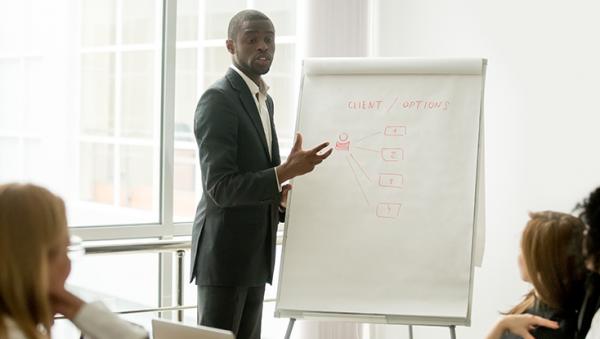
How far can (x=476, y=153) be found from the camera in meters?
3.12

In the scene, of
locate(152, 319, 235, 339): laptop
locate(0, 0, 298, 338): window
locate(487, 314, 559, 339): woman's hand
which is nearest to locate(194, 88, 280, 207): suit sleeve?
locate(152, 319, 235, 339): laptop

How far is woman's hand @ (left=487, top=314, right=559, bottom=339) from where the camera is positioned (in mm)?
2363

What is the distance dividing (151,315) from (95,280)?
15.1 inches

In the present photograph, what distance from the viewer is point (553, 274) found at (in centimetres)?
236

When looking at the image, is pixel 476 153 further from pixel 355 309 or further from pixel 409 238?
pixel 355 309

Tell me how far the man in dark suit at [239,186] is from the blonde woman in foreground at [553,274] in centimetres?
86

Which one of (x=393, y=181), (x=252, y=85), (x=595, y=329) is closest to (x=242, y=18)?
(x=252, y=85)

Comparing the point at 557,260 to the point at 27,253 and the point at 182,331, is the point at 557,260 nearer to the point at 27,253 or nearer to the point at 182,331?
the point at 182,331

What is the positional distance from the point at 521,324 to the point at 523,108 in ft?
5.05

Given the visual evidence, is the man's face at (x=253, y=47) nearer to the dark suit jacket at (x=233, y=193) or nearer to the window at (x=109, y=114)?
the dark suit jacket at (x=233, y=193)

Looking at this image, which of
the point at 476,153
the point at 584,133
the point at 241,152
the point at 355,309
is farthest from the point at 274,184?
the point at 584,133

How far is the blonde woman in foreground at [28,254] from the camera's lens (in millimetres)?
1527

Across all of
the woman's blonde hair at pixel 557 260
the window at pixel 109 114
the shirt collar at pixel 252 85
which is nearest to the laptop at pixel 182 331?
the woman's blonde hair at pixel 557 260

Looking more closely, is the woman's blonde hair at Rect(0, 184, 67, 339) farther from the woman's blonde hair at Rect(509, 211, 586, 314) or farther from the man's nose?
the man's nose
